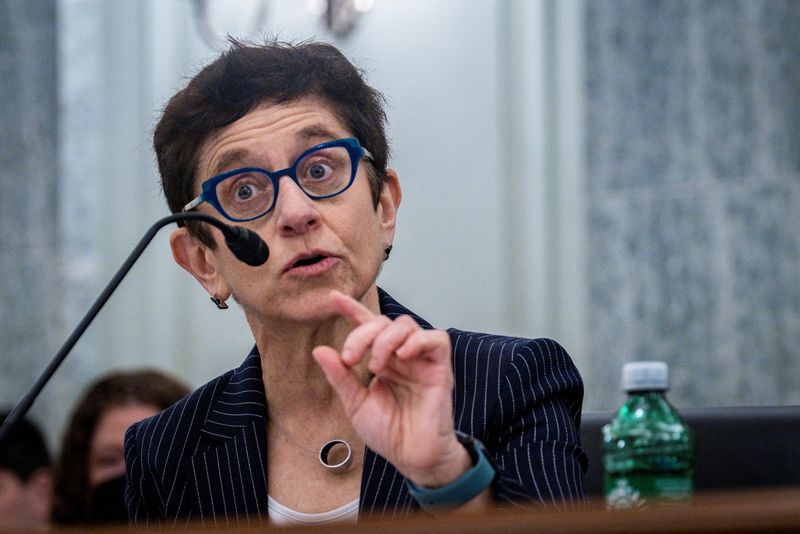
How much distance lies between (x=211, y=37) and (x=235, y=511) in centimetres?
233

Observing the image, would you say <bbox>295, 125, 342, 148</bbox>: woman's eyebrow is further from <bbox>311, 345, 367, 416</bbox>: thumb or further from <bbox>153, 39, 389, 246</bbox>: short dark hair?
<bbox>311, 345, 367, 416</bbox>: thumb

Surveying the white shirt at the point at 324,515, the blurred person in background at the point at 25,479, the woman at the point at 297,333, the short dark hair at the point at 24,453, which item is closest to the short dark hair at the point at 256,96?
the woman at the point at 297,333

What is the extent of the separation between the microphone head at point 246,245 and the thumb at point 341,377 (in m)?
0.19

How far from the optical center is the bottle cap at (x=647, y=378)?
1304mm

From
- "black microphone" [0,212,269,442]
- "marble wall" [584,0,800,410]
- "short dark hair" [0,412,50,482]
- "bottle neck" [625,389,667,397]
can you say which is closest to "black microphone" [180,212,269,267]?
"black microphone" [0,212,269,442]

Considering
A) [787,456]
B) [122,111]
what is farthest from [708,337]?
[122,111]

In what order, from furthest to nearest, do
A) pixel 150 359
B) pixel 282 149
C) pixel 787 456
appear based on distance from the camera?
pixel 150 359 < pixel 282 149 < pixel 787 456

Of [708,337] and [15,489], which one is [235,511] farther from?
[708,337]

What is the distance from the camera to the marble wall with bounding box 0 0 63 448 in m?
4.12

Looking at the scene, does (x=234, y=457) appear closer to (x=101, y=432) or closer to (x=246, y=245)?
(x=246, y=245)

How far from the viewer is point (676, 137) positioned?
333 centimetres

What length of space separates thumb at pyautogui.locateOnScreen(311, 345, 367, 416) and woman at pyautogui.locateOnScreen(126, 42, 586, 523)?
17cm

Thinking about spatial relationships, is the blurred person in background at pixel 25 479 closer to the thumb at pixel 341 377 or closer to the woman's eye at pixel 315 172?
the woman's eye at pixel 315 172

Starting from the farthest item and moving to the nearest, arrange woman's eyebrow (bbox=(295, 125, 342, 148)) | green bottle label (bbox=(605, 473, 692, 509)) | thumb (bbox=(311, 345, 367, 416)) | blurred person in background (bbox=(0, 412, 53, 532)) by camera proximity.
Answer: blurred person in background (bbox=(0, 412, 53, 532)), woman's eyebrow (bbox=(295, 125, 342, 148)), thumb (bbox=(311, 345, 367, 416)), green bottle label (bbox=(605, 473, 692, 509))
